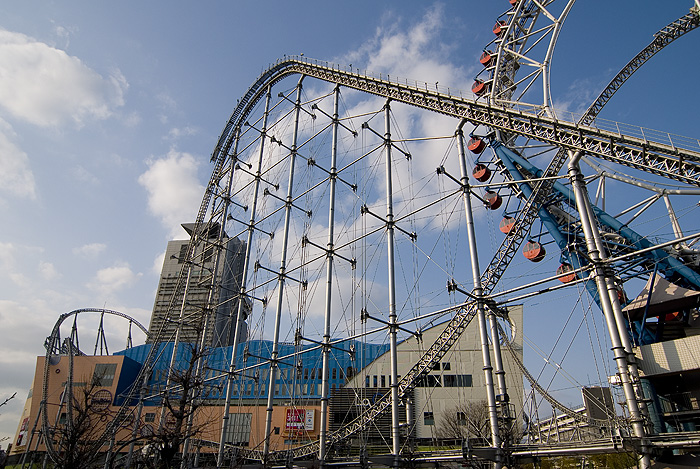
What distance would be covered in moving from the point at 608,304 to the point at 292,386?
886 inches

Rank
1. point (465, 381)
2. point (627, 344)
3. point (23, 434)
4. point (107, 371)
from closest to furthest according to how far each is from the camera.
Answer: point (627, 344)
point (465, 381)
point (23, 434)
point (107, 371)

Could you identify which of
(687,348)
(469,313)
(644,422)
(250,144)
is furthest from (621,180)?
(250,144)

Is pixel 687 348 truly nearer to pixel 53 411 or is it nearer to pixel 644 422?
pixel 644 422

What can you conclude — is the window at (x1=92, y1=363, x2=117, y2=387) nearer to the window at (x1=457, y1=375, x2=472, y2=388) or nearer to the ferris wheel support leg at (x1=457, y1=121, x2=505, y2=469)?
the window at (x1=457, y1=375, x2=472, y2=388)

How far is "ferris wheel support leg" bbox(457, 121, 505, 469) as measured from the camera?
599 inches

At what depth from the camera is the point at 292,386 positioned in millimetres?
31234

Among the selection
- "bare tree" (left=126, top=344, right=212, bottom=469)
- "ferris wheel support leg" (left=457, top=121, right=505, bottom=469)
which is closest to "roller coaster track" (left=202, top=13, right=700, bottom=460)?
"ferris wheel support leg" (left=457, top=121, right=505, bottom=469)

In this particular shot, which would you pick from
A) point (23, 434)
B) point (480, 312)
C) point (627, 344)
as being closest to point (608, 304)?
point (627, 344)

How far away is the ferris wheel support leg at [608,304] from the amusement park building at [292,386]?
16541 millimetres

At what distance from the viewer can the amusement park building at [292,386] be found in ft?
125

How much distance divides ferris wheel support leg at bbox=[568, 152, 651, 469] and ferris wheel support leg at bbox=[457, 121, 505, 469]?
4.03m

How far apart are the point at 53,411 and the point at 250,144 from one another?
43.1m

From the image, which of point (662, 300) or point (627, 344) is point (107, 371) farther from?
point (627, 344)

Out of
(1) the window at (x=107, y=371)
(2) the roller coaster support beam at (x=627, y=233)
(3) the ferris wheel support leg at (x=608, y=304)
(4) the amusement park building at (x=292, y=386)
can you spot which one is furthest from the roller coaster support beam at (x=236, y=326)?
(1) the window at (x=107, y=371)
